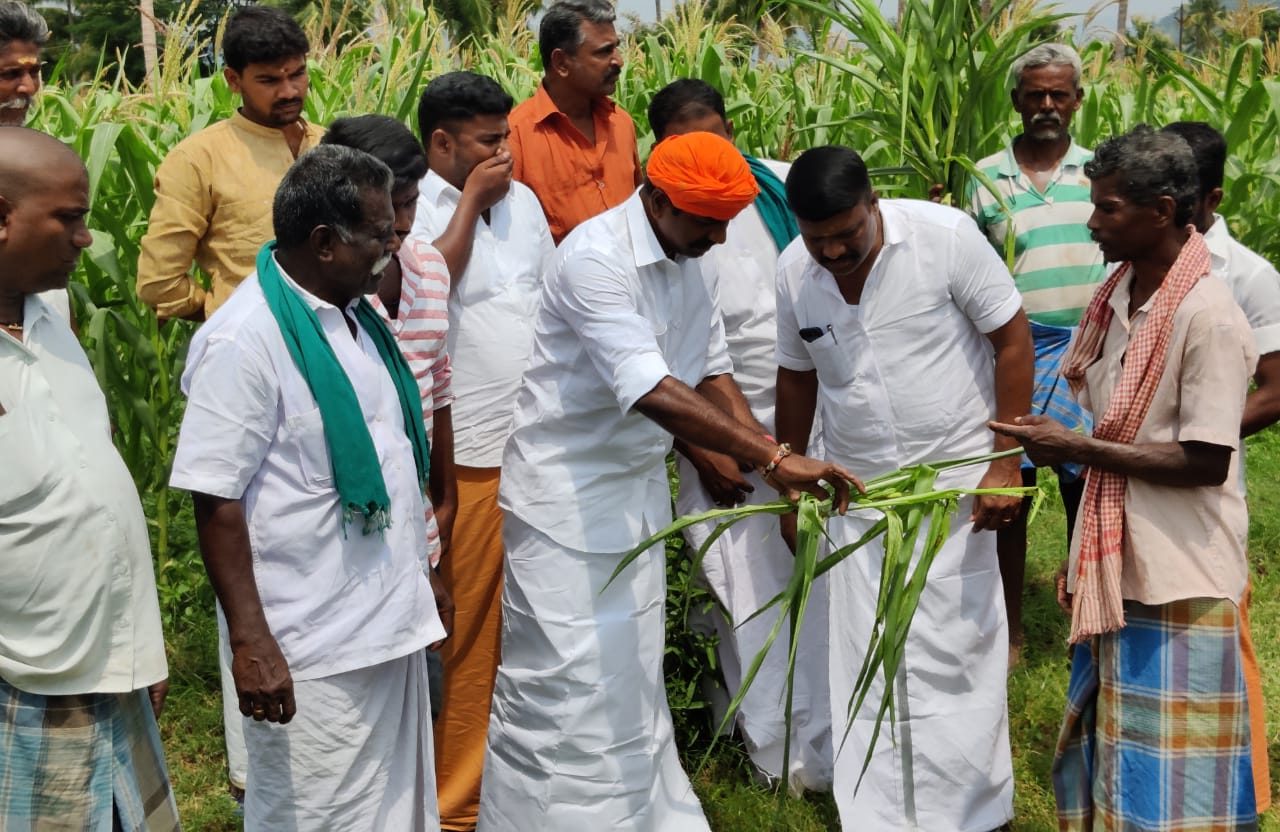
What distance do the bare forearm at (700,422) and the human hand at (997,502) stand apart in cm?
77

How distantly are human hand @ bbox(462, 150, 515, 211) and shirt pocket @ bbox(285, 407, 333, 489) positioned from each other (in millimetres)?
1309

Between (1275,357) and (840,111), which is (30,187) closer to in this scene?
(1275,357)

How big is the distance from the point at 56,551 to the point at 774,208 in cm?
250

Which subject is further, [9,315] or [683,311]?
[683,311]

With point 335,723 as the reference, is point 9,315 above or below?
above

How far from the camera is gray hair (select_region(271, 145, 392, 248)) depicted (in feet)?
9.22

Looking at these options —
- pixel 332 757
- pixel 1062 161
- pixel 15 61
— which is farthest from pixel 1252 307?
pixel 15 61

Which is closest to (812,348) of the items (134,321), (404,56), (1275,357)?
(1275,357)

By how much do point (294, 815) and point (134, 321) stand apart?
258 cm

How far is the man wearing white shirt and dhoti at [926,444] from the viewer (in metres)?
3.81

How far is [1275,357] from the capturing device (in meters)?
3.61

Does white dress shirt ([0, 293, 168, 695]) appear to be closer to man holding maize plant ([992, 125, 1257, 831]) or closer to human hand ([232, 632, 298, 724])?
human hand ([232, 632, 298, 724])

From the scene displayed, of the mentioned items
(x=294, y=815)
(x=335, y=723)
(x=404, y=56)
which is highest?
(x=404, y=56)

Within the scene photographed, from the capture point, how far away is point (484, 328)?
4043mm
